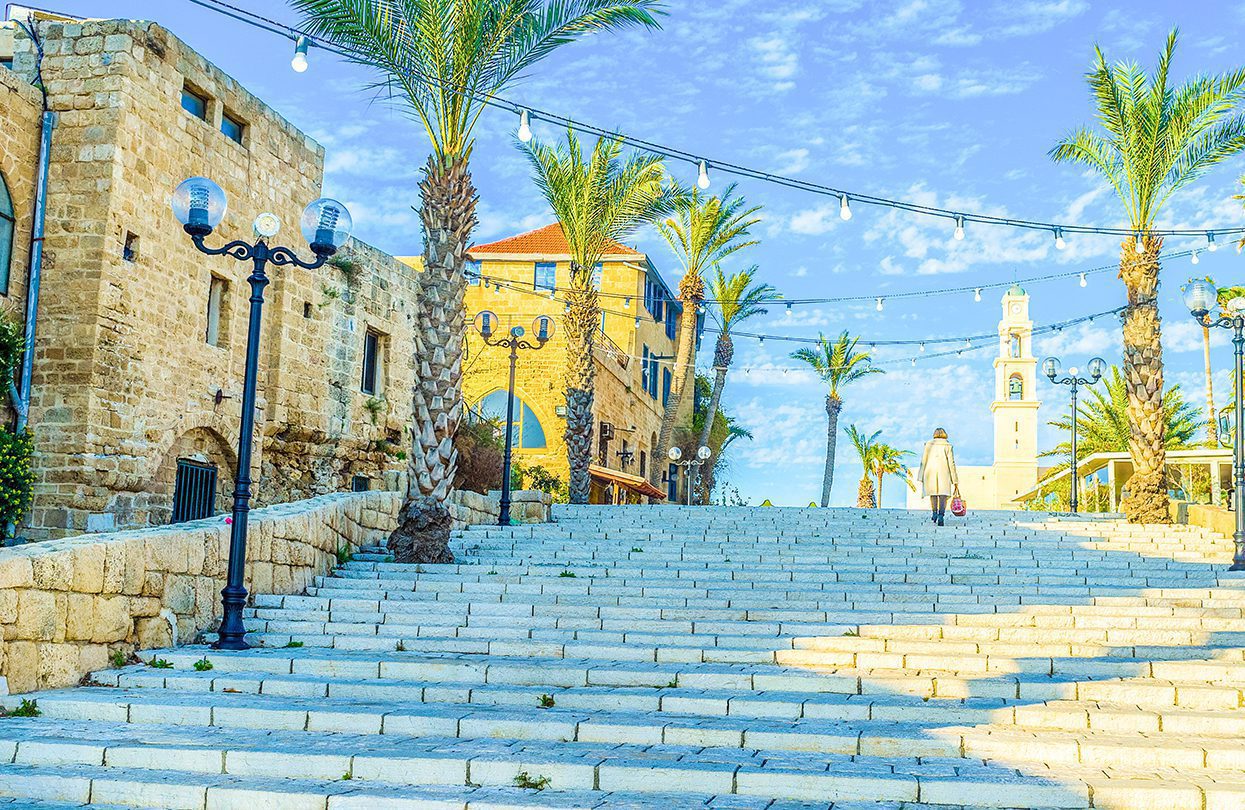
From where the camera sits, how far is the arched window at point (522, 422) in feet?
99.9

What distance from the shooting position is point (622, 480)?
32000 mm

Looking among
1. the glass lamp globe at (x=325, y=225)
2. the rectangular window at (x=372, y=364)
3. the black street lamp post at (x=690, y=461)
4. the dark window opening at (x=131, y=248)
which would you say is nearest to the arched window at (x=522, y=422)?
the rectangular window at (x=372, y=364)

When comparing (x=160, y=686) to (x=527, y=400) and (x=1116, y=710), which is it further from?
(x=527, y=400)

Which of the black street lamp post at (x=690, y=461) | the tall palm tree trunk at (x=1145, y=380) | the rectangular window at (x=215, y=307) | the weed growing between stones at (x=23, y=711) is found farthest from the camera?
the black street lamp post at (x=690, y=461)

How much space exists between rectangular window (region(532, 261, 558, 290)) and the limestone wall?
23.6 metres

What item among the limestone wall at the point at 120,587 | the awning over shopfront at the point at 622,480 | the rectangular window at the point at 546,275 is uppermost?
the rectangular window at the point at 546,275

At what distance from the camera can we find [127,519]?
596 inches

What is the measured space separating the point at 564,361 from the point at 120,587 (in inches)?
847

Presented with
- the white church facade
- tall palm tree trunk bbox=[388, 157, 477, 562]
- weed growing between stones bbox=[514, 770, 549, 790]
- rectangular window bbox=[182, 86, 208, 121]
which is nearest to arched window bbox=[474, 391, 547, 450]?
rectangular window bbox=[182, 86, 208, 121]

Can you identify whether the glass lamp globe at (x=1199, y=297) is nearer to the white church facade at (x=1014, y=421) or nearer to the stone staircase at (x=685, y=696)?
the stone staircase at (x=685, y=696)

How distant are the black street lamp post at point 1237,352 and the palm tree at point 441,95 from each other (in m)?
8.34

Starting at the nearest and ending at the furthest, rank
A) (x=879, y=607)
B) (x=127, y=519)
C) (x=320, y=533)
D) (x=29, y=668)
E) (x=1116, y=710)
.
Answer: (x=1116, y=710) < (x=29, y=668) < (x=879, y=607) < (x=320, y=533) < (x=127, y=519)

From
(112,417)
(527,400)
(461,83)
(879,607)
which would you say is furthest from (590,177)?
(879,607)

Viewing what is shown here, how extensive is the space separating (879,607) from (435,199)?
25.5 feet
